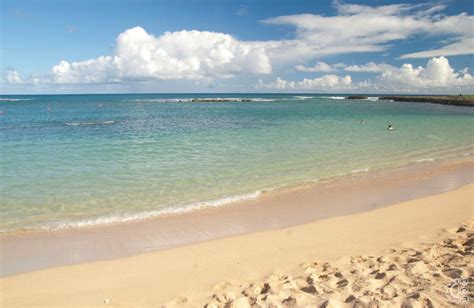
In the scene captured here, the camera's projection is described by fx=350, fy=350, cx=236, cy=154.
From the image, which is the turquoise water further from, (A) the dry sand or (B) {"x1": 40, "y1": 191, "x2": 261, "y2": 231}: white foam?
(A) the dry sand

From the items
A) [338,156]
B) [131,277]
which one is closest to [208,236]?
A: [131,277]

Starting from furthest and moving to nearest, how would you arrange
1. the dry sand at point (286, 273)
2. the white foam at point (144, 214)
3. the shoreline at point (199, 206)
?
1. the white foam at point (144, 214)
2. the shoreline at point (199, 206)
3. the dry sand at point (286, 273)

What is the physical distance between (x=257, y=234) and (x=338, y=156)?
11.7 meters

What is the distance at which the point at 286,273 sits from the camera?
6.36 m

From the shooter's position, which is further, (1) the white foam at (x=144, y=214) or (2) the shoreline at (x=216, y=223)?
(1) the white foam at (x=144, y=214)

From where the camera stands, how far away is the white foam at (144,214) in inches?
369

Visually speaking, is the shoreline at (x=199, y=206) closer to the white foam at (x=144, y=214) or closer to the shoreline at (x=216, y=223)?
the white foam at (x=144, y=214)

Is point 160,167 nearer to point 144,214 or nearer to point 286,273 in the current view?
point 144,214

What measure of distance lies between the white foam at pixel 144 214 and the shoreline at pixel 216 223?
10.8 inches

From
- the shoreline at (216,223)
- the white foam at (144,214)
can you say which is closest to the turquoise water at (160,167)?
the white foam at (144,214)

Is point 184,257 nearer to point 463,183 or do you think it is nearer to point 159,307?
point 159,307

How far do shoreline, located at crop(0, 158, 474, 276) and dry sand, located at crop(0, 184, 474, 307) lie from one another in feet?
1.90

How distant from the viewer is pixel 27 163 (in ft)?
56.1

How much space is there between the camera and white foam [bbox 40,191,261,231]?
9.37 metres
